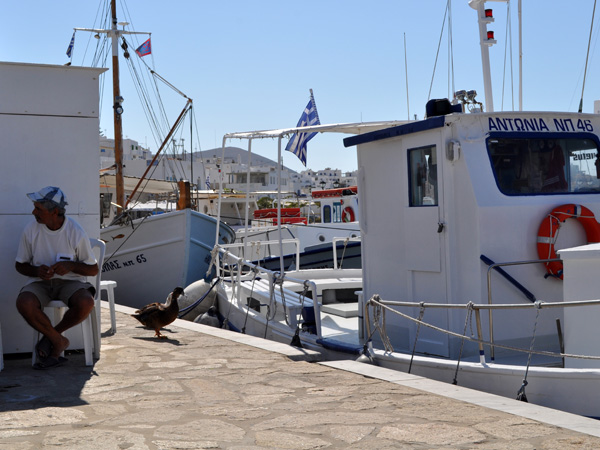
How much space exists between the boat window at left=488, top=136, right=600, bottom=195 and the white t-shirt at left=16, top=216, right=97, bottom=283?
12.6 ft

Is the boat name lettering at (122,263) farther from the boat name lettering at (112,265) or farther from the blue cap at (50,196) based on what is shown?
the blue cap at (50,196)

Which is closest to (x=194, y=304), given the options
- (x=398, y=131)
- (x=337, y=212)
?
(x=398, y=131)

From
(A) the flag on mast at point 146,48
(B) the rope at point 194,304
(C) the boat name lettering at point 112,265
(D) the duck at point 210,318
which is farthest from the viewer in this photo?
(A) the flag on mast at point 146,48

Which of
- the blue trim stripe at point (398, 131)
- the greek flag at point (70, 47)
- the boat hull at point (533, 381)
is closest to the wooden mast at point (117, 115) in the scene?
the greek flag at point (70, 47)

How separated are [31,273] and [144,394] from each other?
1700mm

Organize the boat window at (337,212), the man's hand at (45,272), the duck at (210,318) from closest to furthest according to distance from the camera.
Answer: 1. the man's hand at (45,272)
2. the duck at (210,318)
3. the boat window at (337,212)

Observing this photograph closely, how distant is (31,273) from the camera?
638 cm

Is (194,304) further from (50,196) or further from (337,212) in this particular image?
(337,212)

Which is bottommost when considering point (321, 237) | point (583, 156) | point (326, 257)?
point (326, 257)

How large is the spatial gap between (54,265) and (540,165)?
4572 mm

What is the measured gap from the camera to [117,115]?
23.8 metres

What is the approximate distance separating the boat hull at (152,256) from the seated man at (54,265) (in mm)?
12049

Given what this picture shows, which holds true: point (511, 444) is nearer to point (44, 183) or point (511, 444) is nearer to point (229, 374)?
point (229, 374)

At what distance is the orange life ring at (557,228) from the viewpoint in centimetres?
704
